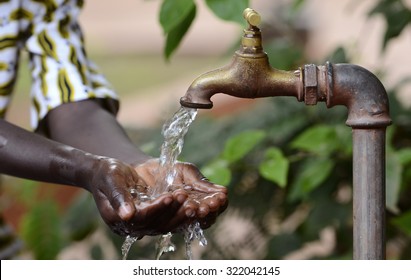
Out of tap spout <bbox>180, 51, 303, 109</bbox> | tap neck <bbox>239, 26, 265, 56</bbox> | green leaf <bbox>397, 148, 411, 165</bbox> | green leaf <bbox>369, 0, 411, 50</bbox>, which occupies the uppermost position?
green leaf <bbox>369, 0, 411, 50</bbox>

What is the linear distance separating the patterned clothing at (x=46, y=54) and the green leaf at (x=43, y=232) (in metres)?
0.91

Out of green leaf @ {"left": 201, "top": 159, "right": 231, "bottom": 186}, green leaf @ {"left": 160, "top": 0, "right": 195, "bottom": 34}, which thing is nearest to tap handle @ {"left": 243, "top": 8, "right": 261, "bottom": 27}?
green leaf @ {"left": 160, "top": 0, "right": 195, "bottom": 34}

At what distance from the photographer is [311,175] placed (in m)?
2.40

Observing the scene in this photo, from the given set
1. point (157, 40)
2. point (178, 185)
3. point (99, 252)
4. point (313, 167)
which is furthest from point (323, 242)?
point (157, 40)

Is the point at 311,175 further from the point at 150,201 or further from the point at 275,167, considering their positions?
the point at 150,201

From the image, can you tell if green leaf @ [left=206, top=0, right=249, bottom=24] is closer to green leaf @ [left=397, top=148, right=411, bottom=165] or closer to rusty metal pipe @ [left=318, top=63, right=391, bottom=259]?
rusty metal pipe @ [left=318, top=63, right=391, bottom=259]

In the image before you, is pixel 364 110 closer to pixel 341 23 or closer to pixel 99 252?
pixel 99 252

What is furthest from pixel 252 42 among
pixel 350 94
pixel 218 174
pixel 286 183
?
pixel 286 183

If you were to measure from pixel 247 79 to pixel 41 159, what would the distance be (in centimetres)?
34

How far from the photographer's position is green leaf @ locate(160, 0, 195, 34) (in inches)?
74.5

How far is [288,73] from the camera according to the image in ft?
5.22

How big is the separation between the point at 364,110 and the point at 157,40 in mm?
8569

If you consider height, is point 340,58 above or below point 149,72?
below

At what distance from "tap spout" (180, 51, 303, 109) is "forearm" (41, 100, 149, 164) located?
0.60ft
